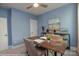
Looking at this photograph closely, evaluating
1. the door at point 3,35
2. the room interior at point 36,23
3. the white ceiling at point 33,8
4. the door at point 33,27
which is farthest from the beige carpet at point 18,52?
the white ceiling at point 33,8

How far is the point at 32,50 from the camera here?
211 centimetres

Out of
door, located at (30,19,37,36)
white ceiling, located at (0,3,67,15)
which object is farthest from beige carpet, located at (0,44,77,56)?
white ceiling, located at (0,3,67,15)

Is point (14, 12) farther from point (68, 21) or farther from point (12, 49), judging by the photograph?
point (68, 21)

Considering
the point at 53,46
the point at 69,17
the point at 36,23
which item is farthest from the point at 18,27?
the point at 69,17

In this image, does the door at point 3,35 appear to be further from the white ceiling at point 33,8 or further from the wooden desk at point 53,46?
the wooden desk at point 53,46

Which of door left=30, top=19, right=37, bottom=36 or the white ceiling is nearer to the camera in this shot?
the white ceiling

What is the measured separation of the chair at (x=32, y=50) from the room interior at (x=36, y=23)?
0.23 ft

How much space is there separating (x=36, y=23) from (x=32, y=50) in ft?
1.60

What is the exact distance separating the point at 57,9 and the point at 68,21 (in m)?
0.28

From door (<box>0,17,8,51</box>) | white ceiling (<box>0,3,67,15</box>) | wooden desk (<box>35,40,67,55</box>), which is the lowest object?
wooden desk (<box>35,40,67,55</box>)

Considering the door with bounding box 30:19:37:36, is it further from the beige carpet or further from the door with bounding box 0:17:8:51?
the door with bounding box 0:17:8:51

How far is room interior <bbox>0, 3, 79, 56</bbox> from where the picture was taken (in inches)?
80.4

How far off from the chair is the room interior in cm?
7

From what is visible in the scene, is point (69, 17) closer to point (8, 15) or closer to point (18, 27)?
point (18, 27)
